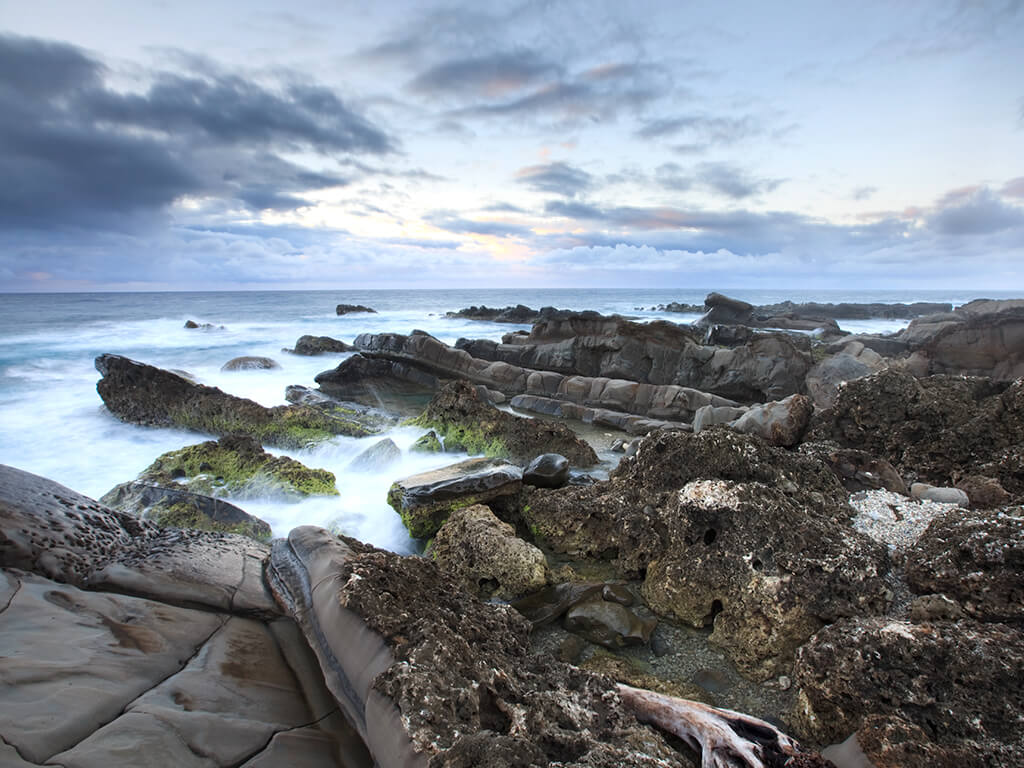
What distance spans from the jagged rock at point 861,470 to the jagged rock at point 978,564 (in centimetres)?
151

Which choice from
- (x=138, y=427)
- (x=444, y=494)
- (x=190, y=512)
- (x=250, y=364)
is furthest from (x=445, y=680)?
(x=250, y=364)

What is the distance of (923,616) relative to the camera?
9.95 feet

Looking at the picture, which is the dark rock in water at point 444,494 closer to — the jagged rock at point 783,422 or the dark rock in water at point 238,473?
the dark rock in water at point 238,473

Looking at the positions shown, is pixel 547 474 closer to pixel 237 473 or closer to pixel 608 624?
pixel 608 624

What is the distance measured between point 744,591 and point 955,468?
11.9 feet

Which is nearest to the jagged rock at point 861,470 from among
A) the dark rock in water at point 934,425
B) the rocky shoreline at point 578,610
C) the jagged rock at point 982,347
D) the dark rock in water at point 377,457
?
the rocky shoreline at point 578,610

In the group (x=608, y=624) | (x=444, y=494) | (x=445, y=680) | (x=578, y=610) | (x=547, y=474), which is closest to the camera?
(x=445, y=680)

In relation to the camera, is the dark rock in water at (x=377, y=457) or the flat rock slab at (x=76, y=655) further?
the dark rock in water at (x=377, y=457)

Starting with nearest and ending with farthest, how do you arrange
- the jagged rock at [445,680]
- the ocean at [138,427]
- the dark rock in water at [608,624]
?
the jagged rock at [445,680]
the dark rock in water at [608,624]
the ocean at [138,427]

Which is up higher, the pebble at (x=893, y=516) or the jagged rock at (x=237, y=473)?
the pebble at (x=893, y=516)

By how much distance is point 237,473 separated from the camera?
7305mm

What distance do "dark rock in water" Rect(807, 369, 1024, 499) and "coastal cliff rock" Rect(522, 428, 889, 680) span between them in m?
1.52

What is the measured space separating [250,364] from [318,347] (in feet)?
13.5

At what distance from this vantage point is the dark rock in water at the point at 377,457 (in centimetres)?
853
